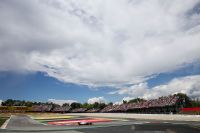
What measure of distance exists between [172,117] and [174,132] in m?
30.1

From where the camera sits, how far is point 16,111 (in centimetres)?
19438

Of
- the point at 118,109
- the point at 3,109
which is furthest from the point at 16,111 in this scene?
the point at 118,109

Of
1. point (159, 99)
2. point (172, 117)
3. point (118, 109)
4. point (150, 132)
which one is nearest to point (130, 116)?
point (172, 117)

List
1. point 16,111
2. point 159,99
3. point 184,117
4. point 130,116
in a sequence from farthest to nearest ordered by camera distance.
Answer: point 16,111 → point 159,99 → point 130,116 → point 184,117

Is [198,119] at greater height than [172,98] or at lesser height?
lesser

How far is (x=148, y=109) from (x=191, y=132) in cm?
9079

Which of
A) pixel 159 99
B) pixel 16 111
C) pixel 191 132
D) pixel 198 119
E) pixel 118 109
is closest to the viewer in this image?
pixel 191 132

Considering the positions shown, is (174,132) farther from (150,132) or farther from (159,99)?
(159,99)

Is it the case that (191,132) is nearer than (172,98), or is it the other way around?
(191,132)

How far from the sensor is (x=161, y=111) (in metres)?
102

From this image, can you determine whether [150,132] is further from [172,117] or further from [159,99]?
[159,99]

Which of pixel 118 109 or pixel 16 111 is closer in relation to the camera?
pixel 118 109

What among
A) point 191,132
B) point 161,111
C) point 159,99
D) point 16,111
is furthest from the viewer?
point 16,111

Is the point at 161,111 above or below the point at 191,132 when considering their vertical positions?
above
